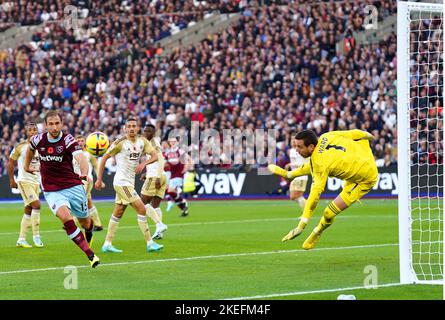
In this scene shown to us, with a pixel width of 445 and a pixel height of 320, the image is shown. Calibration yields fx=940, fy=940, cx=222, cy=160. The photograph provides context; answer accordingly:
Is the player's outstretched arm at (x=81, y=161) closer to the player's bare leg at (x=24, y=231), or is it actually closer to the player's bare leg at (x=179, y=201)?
the player's bare leg at (x=24, y=231)

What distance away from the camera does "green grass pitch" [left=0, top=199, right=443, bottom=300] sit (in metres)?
11.7

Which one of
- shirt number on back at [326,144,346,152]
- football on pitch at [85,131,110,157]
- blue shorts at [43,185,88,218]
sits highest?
football on pitch at [85,131,110,157]

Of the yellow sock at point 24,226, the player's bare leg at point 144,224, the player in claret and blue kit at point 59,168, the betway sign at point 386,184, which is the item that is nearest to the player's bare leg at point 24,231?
the yellow sock at point 24,226

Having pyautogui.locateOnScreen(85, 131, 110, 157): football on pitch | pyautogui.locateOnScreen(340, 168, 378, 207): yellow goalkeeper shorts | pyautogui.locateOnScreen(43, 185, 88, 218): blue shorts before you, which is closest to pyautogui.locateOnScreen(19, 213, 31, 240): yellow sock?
pyautogui.locateOnScreen(85, 131, 110, 157): football on pitch

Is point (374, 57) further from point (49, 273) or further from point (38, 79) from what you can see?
point (49, 273)

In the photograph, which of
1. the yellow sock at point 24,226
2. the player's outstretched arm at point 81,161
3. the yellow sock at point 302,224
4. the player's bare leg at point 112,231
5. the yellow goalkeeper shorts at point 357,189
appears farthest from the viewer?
the yellow sock at point 24,226

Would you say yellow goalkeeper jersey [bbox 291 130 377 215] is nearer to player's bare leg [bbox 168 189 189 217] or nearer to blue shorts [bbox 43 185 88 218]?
blue shorts [bbox 43 185 88 218]

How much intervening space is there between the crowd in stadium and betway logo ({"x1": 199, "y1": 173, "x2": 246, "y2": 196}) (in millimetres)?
1954

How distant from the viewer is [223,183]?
36.3 m

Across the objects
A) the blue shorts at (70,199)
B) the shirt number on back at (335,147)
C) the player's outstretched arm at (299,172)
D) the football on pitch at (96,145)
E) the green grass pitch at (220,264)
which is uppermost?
the football on pitch at (96,145)

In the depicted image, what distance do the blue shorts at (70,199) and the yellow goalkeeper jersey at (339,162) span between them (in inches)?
130

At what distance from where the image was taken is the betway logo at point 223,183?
119ft

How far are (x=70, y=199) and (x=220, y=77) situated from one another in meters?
27.0
